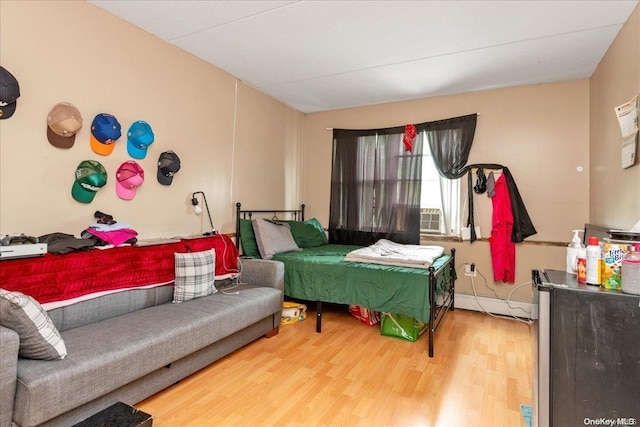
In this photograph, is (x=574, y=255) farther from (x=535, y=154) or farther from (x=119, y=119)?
(x=119, y=119)

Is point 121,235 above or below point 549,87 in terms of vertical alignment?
below

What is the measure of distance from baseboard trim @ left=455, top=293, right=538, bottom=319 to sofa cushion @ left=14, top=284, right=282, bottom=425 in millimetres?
2357

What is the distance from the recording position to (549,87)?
3396 millimetres

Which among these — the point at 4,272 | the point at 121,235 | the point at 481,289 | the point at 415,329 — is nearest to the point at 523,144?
the point at 481,289

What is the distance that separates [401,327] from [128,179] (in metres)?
2.47

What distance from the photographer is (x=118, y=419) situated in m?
1.39

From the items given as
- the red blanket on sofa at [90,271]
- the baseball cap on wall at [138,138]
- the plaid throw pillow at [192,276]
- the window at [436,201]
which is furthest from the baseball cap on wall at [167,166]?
the window at [436,201]

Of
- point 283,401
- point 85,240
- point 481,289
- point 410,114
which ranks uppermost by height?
point 410,114

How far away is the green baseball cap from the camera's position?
7.06ft

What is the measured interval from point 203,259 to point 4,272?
1118 mm

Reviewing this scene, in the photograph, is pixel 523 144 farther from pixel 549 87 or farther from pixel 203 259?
pixel 203 259
